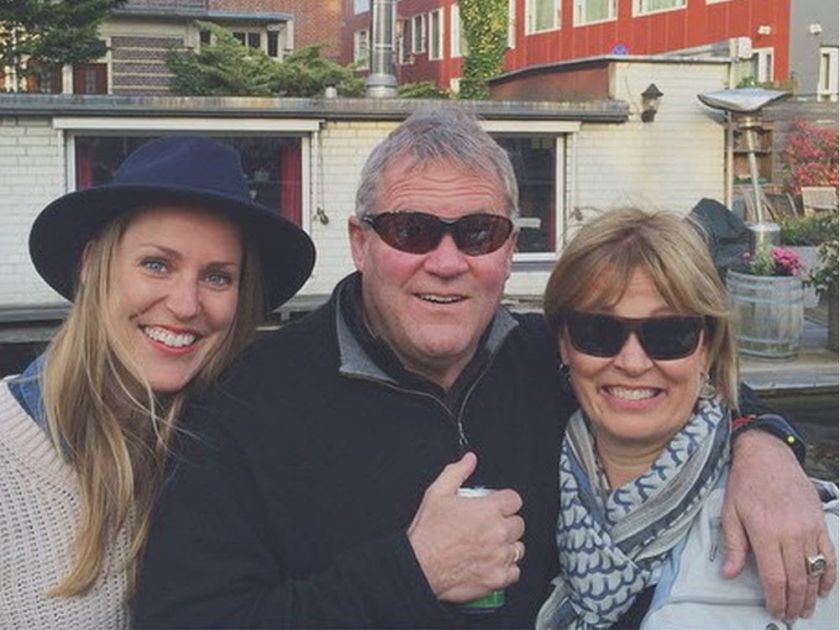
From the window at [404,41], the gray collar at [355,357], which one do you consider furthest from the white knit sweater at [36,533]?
the window at [404,41]

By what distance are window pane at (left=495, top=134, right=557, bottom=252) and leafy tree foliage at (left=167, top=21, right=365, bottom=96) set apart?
9380mm

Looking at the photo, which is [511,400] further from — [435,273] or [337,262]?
[337,262]

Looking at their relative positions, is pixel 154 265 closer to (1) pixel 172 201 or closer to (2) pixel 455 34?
(1) pixel 172 201

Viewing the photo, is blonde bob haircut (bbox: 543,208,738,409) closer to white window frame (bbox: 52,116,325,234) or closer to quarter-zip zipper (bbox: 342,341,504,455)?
quarter-zip zipper (bbox: 342,341,504,455)

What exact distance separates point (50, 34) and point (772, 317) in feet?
49.5

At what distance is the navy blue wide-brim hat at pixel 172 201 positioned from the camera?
2197 millimetres

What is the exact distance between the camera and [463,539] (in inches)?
79.3

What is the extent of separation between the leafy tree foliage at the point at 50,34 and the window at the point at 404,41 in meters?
29.4

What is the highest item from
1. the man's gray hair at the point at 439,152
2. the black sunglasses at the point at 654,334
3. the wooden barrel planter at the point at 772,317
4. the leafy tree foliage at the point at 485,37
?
the leafy tree foliage at the point at 485,37

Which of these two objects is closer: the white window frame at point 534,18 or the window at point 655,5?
the window at point 655,5

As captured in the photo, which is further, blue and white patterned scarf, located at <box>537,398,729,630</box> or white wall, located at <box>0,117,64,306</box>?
white wall, located at <box>0,117,64,306</box>

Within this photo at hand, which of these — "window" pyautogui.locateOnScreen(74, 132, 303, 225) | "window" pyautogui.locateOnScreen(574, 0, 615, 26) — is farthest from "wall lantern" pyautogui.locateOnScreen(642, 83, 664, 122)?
"window" pyautogui.locateOnScreen(574, 0, 615, 26)

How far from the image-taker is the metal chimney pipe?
14844 millimetres

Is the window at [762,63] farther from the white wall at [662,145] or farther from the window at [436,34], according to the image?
the window at [436,34]
